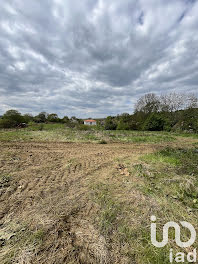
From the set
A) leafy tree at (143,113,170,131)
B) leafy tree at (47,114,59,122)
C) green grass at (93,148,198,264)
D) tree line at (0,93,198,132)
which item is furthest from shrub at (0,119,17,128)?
leafy tree at (143,113,170,131)

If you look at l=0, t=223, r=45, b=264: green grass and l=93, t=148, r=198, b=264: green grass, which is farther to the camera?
l=93, t=148, r=198, b=264: green grass

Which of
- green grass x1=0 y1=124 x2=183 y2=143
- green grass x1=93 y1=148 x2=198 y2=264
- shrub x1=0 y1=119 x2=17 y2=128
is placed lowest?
green grass x1=93 y1=148 x2=198 y2=264

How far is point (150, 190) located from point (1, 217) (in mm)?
3317

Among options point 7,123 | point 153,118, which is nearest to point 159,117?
point 153,118

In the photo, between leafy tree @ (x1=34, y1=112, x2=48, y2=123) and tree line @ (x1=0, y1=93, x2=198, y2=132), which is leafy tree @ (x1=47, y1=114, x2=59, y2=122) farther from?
tree line @ (x1=0, y1=93, x2=198, y2=132)

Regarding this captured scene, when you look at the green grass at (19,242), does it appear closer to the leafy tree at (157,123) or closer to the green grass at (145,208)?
the green grass at (145,208)

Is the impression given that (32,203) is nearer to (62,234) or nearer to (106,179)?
(62,234)

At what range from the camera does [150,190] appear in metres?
2.80

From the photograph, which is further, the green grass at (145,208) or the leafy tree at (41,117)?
the leafy tree at (41,117)

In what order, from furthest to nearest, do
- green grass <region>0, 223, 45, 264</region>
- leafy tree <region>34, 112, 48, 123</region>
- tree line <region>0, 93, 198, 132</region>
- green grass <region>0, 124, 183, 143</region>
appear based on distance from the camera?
leafy tree <region>34, 112, 48, 123</region> < tree line <region>0, 93, 198, 132</region> < green grass <region>0, 124, 183, 143</region> < green grass <region>0, 223, 45, 264</region>

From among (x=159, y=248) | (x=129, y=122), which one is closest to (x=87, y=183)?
(x=159, y=248)

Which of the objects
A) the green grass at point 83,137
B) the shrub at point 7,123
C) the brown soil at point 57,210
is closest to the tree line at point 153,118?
the shrub at point 7,123

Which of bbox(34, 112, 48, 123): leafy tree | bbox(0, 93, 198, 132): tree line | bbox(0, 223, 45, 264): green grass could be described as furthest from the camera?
bbox(34, 112, 48, 123): leafy tree

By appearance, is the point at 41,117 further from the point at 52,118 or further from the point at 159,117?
the point at 159,117
